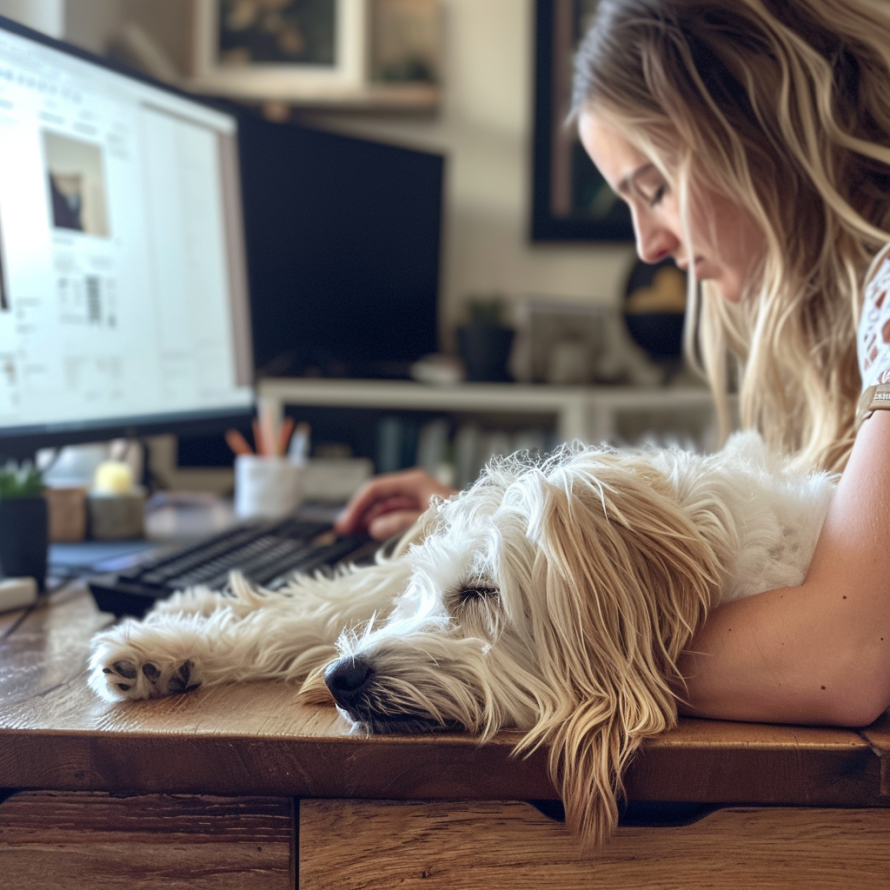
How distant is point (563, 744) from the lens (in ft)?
2.02

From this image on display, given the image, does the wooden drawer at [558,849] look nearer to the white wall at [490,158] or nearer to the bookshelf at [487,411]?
the bookshelf at [487,411]

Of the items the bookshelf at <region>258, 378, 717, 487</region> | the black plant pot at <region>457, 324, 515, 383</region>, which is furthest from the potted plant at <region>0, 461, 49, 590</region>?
the black plant pot at <region>457, 324, 515, 383</region>

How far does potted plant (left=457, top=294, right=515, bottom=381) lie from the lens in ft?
9.00

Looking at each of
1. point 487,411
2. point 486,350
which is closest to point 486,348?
point 486,350

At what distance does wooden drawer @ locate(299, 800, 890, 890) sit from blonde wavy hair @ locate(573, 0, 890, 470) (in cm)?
39

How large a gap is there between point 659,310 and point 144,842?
8.17 ft

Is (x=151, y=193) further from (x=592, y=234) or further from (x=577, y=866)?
(x=592, y=234)

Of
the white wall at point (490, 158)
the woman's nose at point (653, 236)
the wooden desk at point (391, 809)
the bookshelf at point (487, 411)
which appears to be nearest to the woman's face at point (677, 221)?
the woman's nose at point (653, 236)

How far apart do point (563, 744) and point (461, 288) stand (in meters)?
2.67

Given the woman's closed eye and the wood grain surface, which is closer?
the wood grain surface

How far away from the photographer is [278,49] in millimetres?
3021

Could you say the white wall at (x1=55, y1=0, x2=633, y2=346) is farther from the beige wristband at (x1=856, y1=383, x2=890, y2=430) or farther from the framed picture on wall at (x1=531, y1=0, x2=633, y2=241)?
the beige wristband at (x1=856, y1=383, x2=890, y2=430)

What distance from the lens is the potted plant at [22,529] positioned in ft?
3.49

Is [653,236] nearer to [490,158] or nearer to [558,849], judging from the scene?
[558,849]
